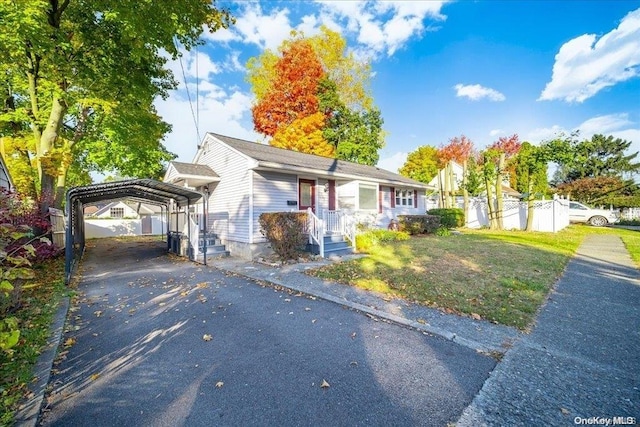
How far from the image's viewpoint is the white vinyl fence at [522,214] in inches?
659

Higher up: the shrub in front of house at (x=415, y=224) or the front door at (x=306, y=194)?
the front door at (x=306, y=194)

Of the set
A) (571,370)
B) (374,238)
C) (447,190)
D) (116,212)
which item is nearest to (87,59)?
(374,238)

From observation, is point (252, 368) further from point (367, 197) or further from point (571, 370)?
point (367, 197)

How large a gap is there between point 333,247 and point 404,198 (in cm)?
897

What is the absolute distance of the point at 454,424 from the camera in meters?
2.25

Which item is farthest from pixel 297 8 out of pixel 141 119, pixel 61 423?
pixel 61 423

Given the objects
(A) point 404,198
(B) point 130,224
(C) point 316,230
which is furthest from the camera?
(B) point 130,224

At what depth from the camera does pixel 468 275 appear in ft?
22.2

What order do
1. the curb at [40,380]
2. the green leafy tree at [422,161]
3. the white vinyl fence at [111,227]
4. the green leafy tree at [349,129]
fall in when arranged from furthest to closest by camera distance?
the green leafy tree at [422,161]
the green leafy tree at [349,129]
the white vinyl fence at [111,227]
the curb at [40,380]

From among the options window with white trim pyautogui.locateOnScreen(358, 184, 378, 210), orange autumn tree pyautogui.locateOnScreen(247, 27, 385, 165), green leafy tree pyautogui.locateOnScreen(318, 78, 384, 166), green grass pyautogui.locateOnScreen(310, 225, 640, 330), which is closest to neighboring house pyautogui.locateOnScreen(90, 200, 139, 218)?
orange autumn tree pyautogui.locateOnScreen(247, 27, 385, 165)

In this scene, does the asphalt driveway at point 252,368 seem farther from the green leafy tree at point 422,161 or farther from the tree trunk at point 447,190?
the green leafy tree at point 422,161

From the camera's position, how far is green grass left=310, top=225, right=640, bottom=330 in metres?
4.92

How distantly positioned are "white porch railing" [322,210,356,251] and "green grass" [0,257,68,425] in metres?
7.89

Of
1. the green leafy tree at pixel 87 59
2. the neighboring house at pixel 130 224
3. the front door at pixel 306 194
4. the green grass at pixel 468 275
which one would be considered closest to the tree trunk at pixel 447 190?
the green grass at pixel 468 275
